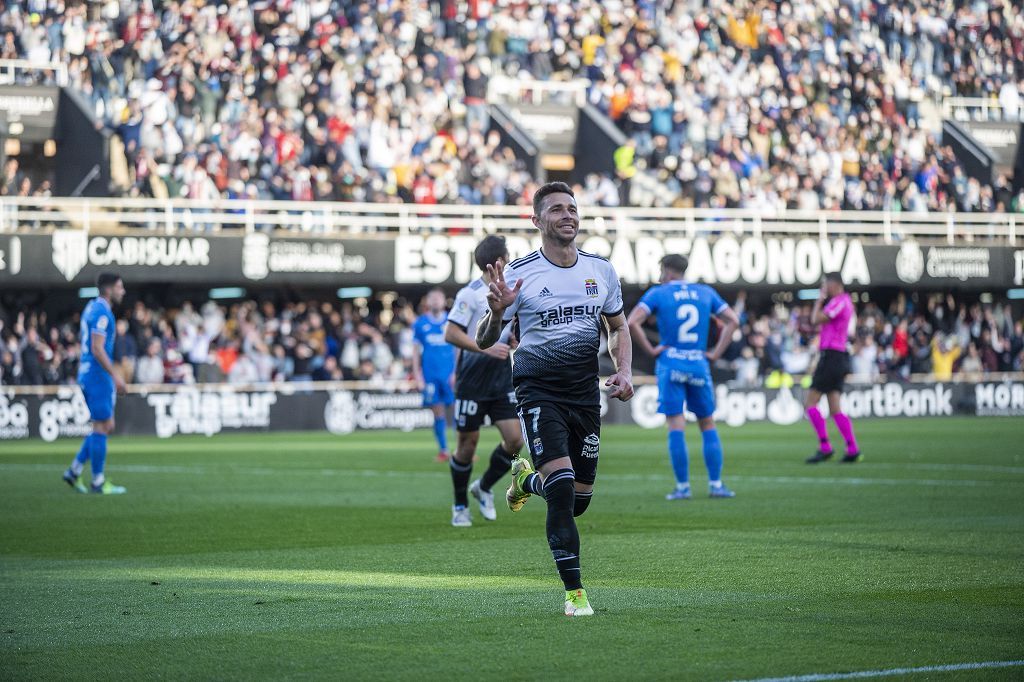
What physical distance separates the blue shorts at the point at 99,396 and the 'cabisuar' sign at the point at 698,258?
670 inches

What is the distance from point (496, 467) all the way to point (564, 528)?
5.08 metres

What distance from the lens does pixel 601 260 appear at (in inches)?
319

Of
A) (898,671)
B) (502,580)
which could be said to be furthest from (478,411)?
(898,671)

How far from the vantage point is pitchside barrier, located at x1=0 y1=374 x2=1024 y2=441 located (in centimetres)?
2747

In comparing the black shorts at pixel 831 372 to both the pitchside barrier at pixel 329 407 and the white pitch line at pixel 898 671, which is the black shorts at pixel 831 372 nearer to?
the pitchside barrier at pixel 329 407

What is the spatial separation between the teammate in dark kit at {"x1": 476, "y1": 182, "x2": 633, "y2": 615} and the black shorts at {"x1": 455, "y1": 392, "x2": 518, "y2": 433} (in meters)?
3.99

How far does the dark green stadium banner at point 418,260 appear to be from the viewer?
29781 mm

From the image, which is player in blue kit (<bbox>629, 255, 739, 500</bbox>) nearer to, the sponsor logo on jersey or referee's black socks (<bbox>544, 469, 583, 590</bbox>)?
the sponsor logo on jersey

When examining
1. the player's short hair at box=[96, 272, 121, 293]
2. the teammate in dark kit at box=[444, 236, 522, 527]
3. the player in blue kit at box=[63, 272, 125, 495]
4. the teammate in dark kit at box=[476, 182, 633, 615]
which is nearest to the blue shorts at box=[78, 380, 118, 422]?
the player in blue kit at box=[63, 272, 125, 495]

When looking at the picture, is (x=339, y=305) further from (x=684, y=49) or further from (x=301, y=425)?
(x=684, y=49)

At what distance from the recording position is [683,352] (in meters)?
14.1

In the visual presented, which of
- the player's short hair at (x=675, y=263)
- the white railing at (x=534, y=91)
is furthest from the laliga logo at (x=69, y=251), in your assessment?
the player's short hair at (x=675, y=263)

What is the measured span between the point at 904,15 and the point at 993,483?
30508mm

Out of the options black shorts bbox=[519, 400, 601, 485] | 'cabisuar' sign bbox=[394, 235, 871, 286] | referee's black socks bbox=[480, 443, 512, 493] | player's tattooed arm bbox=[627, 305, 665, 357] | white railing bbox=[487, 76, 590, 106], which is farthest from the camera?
white railing bbox=[487, 76, 590, 106]
